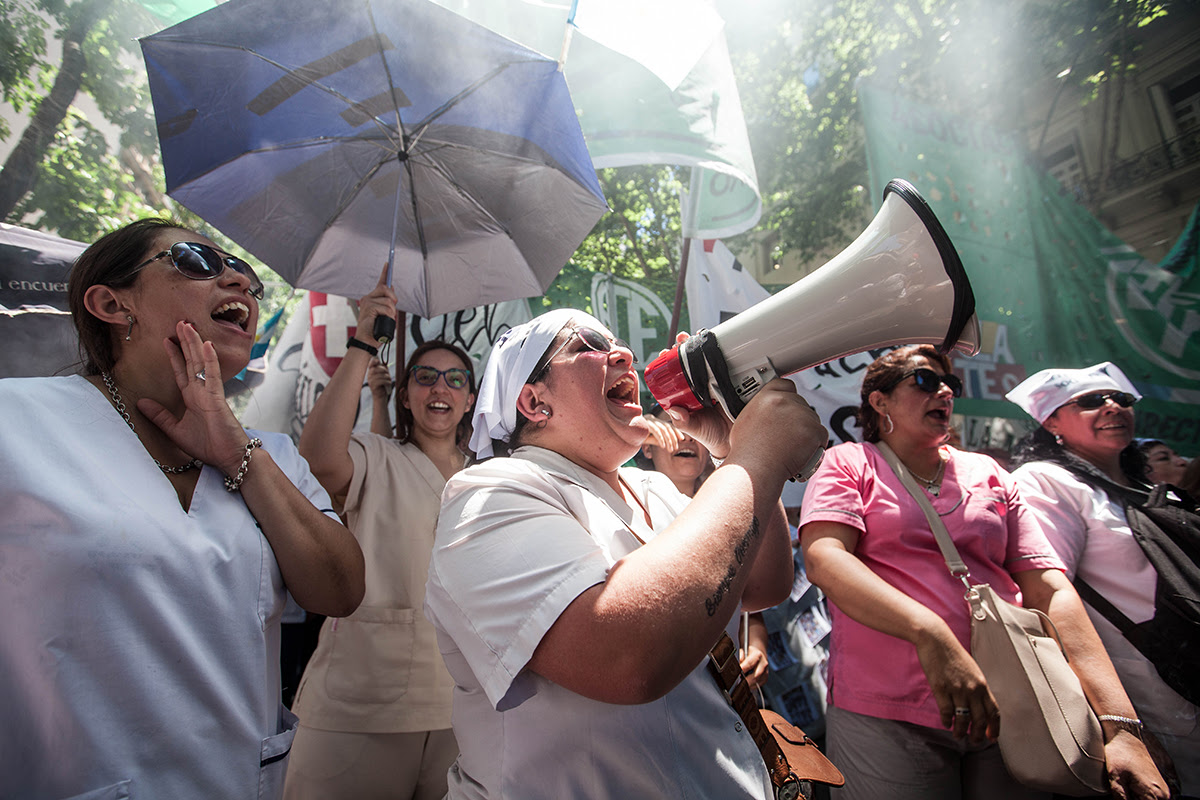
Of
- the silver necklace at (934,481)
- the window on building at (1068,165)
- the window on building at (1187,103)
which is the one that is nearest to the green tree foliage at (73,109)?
the silver necklace at (934,481)

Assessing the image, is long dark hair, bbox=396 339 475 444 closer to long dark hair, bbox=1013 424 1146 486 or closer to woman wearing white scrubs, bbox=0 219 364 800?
woman wearing white scrubs, bbox=0 219 364 800

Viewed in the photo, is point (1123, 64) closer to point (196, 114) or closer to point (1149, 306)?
point (1149, 306)

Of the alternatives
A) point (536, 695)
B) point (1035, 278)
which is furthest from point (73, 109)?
point (1035, 278)

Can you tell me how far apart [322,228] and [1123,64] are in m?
10.6

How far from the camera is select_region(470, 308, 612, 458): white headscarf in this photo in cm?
153

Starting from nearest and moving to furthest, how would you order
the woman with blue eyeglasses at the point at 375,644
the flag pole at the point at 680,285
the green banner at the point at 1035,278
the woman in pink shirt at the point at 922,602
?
the woman in pink shirt at the point at 922,602
the woman with blue eyeglasses at the point at 375,644
the flag pole at the point at 680,285
the green banner at the point at 1035,278

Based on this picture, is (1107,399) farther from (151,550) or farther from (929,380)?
(151,550)

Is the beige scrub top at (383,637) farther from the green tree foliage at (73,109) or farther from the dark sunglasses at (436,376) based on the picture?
the green tree foliage at (73,109)

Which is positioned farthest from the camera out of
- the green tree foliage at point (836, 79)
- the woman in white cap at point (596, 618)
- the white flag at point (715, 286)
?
the green tree foliage at point (836, 79)

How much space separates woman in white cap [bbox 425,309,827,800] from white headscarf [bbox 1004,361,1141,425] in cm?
271

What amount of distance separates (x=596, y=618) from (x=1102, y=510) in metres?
2.85

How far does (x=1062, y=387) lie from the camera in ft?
10.2

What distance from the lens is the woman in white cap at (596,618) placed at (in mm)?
937

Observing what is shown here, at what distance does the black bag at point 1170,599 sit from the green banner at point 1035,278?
3028 millimetres
